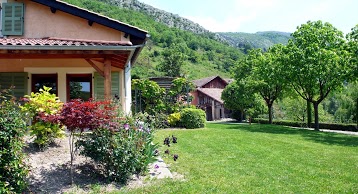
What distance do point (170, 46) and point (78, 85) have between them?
2276 inches

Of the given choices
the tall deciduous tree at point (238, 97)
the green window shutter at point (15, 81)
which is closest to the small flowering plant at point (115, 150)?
the green window shutter at point (15, 81)

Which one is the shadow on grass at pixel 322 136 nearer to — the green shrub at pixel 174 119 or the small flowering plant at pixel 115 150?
the green shrub at pixel 174 119

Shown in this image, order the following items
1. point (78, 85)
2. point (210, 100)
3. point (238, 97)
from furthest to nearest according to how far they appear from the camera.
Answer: point (210, 100) < point (238, 97) < point (78, 85)

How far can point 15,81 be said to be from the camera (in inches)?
468

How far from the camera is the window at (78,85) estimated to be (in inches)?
497

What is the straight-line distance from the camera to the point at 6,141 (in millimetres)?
4949

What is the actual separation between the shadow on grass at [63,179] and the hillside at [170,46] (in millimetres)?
51532

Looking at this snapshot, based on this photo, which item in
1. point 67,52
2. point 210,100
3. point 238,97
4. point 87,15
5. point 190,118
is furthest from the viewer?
point 210,100

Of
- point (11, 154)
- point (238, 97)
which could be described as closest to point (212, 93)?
point (238, 97)

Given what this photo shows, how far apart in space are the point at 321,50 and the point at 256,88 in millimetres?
9606

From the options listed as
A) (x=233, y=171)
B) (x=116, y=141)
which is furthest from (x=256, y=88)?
(x=116, y=141)

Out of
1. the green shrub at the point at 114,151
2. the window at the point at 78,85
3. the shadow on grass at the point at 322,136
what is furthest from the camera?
the shadow on grass at the point at 322,136

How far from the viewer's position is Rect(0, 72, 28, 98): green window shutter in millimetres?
11875

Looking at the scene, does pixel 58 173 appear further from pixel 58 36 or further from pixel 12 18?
pixel 12 18
